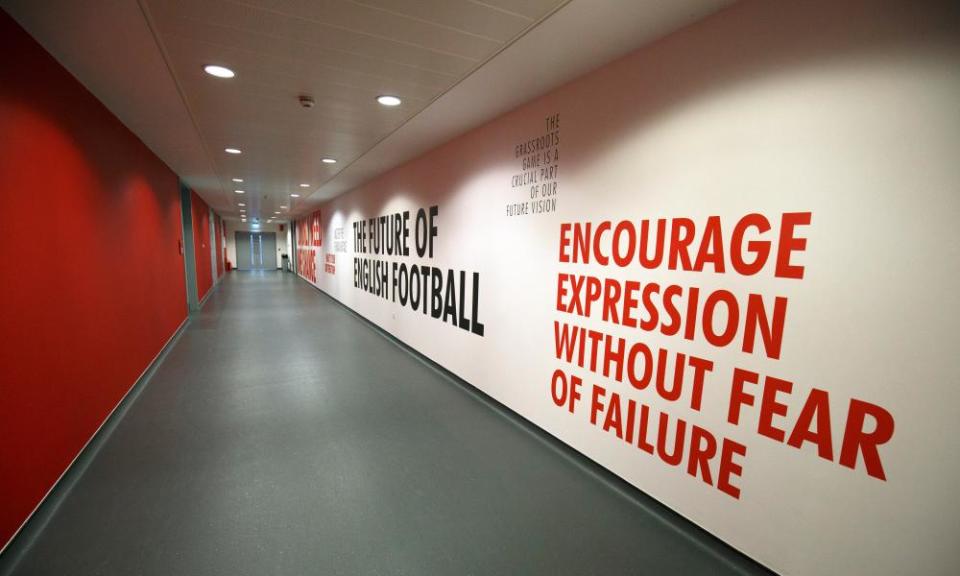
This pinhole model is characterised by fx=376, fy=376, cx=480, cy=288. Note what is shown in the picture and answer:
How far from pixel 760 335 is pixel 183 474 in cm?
375

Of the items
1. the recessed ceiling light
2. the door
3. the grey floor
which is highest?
the recessed ceiling light

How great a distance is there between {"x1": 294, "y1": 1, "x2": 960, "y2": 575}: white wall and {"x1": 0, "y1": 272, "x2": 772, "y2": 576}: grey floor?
0.47m

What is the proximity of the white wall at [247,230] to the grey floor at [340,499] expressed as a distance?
21366 mm

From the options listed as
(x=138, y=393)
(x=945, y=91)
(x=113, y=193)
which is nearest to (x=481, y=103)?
(x=945, y=91)

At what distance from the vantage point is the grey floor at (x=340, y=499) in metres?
1.99

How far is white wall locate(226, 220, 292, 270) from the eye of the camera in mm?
22109

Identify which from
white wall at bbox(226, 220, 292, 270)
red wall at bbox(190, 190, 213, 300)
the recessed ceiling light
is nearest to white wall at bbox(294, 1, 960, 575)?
the recessed ceiling light

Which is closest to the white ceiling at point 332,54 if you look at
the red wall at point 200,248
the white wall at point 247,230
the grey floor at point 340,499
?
the grey floor at point 340,499

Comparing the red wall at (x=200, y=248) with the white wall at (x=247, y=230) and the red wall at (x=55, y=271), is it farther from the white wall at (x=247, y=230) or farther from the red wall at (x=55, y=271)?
the white wall at (x=247, y=230)

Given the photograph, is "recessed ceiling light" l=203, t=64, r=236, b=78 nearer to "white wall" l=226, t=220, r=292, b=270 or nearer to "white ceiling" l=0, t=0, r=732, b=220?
"white ceiling" l=0, t=0, r=732, b=220

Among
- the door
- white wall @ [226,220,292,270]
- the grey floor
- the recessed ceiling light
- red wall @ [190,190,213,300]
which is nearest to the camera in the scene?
the grey floor

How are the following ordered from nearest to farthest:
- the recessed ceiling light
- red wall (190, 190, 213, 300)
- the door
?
1. the recessed ceiling light
2. red wall (190, 190, 213, 300)
3. the door

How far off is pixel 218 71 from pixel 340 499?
3.16 meters

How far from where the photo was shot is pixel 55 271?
2.51 metres
